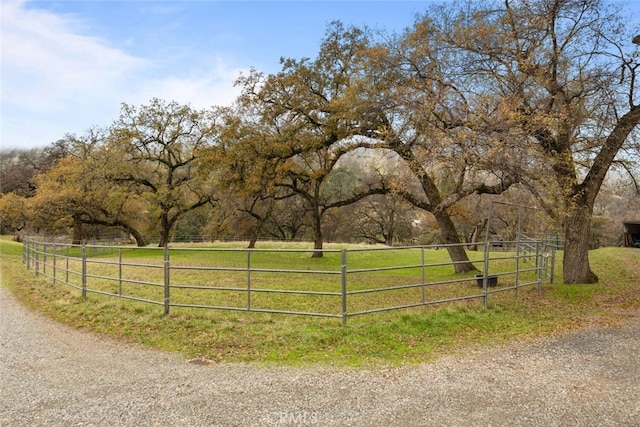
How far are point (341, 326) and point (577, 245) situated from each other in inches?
300

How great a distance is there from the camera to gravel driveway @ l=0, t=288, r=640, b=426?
3.51 meters

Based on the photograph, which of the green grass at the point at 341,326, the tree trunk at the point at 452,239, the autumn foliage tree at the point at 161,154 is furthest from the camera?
the autumn foliage tree at the point at 161,154

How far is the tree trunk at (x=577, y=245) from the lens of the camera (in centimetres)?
1015

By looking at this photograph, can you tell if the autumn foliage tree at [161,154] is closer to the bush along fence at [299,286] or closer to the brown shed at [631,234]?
the bush along fence at [299,286]

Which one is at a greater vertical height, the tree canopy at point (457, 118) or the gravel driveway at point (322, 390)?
the tree canopy at point (457, 118)

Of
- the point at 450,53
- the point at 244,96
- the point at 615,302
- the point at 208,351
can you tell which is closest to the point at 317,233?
the point at 244,96

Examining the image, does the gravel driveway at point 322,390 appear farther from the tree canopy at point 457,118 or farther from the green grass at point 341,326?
the tree canopy at point 457,118

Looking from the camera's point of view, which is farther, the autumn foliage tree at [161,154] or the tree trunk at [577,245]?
the autumn foliage tree at [161,154]

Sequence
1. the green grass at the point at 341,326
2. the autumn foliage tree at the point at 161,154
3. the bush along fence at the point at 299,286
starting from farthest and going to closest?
1. the autumn foliage tree at the point at 161,154
2. the bush along fence at the point at 299,286
3. the green grass at the point at 341,326

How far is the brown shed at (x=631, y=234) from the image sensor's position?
34.3 m

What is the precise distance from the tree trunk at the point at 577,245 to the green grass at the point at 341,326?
3.42 ft

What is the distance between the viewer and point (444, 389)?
161 inches

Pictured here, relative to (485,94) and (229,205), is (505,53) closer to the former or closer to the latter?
(485,94)

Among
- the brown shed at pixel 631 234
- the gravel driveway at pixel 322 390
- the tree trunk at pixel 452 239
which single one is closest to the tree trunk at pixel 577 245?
the tree trunk at pixel 452 239
